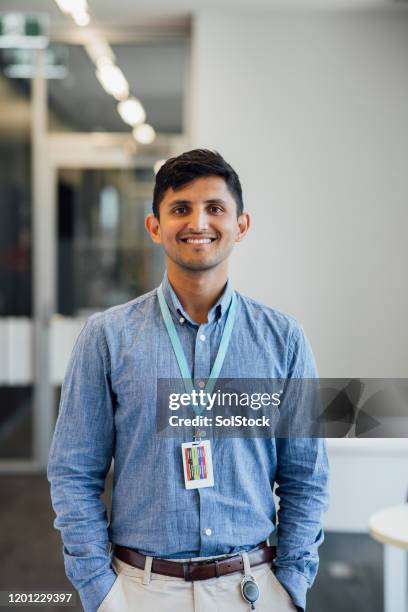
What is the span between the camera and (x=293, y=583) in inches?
46.0

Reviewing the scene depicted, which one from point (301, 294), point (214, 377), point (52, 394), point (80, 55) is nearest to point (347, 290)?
point (301, 294)

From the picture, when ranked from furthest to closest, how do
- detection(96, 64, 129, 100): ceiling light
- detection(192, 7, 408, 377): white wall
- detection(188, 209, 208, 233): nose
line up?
detection(96, 64, 129, 100): ceiling light → detection(192, 7, 408, 377): white wall → detection(188, 209, 208, 233): nose

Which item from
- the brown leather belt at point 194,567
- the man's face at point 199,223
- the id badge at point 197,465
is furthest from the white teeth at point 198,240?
the brown leather belt at point 194,567

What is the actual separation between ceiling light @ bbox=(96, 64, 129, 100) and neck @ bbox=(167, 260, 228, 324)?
831 millimetres

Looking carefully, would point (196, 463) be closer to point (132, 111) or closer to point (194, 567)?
point (194, 567)

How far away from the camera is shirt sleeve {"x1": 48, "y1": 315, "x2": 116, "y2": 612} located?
111 cm

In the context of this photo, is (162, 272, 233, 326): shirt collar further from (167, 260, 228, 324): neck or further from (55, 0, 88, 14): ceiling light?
(55, 0, 88, 14): ceiling light

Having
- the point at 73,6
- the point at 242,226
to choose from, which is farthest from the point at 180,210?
the point at 73,6

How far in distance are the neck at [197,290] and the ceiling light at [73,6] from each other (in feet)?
2.28

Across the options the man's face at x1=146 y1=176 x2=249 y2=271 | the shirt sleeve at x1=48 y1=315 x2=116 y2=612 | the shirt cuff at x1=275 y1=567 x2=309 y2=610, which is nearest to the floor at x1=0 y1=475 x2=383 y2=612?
the shirt cuff at x1=275 y1=567 x2=309 y2=610

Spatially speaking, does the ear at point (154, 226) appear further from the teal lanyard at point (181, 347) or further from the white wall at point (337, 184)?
the white wall at point (337, 184)

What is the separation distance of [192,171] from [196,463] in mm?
514

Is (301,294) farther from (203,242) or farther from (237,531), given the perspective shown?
(237,531)

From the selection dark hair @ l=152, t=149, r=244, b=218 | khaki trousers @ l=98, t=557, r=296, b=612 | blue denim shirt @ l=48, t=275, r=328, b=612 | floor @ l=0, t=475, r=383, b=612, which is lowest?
floor @ l=0, t=475, r=383, b=612
